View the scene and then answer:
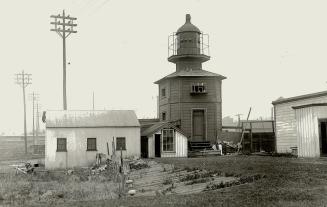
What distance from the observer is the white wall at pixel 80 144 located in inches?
1304

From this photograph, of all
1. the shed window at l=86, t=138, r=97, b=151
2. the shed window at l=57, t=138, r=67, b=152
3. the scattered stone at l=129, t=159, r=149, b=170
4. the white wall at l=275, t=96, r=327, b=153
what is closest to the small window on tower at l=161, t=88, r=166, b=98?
the shed window at l=86, t=138, r=97, b=151

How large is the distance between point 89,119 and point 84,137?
1.85m

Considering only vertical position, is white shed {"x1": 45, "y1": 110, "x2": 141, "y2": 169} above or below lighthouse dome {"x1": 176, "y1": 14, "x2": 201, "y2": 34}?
below

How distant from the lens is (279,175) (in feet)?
51.6

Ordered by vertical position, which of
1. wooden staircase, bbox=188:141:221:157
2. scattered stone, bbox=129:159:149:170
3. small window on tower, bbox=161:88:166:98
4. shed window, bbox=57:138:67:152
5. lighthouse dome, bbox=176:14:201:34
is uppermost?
lighthouse dome, bbox=176:14:201:34

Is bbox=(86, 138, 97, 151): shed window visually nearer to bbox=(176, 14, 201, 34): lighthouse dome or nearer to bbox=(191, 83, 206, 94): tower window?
bbox=(191, 83, 206, 94): tower window

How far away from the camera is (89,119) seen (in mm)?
35188

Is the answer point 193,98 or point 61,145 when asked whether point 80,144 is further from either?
point 193,98

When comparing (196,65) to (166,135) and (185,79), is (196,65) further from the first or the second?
(166,135)

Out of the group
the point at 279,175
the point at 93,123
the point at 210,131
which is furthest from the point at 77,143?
the point at 279,175

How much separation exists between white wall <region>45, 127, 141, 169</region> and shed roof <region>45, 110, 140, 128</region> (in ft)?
1.15

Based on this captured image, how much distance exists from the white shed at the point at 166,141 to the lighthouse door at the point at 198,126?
10.0 feet

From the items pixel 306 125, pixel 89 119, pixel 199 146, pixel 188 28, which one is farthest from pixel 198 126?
pixel 306 125

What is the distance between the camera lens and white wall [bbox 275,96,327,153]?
27.7 m
